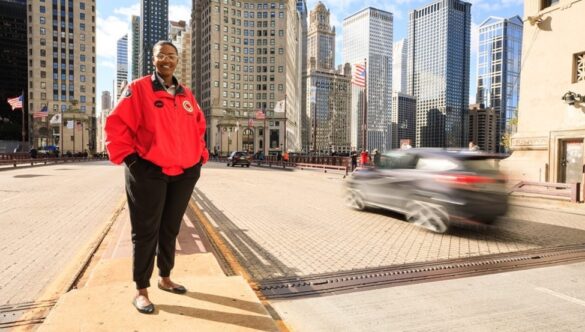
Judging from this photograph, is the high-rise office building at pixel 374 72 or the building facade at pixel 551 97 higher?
the high-rise office building at pixel 374 72

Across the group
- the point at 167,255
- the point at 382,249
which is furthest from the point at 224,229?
the point at 167,255

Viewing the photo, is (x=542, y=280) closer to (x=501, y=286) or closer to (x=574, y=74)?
(x=501, y=286)

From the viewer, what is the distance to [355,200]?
10.4 m

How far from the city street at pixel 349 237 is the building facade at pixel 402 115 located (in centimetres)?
17166

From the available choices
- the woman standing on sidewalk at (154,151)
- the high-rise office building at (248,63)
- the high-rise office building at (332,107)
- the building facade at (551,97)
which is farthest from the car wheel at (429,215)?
the high-rise office building at (332,107)

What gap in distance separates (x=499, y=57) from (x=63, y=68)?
125 metres

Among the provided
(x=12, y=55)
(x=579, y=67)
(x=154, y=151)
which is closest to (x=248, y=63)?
(x=12, y=55)

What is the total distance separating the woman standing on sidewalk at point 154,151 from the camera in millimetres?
3043

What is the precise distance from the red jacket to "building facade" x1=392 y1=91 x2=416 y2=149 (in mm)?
178363

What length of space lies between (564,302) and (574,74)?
610 inches

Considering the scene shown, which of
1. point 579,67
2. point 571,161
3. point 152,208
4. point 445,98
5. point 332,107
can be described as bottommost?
point 152,208

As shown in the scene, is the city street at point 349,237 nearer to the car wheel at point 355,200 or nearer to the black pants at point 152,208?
the car wheel at point 355,200

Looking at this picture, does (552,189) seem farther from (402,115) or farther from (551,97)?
(402,115)

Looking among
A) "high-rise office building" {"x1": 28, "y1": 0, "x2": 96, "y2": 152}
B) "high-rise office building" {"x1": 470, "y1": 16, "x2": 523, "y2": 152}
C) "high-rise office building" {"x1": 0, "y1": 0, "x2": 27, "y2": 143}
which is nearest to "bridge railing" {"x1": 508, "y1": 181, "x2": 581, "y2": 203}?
"high-rise office building" {"x1": 470, "y1": 16, "x2": 523, "y2": 152}
